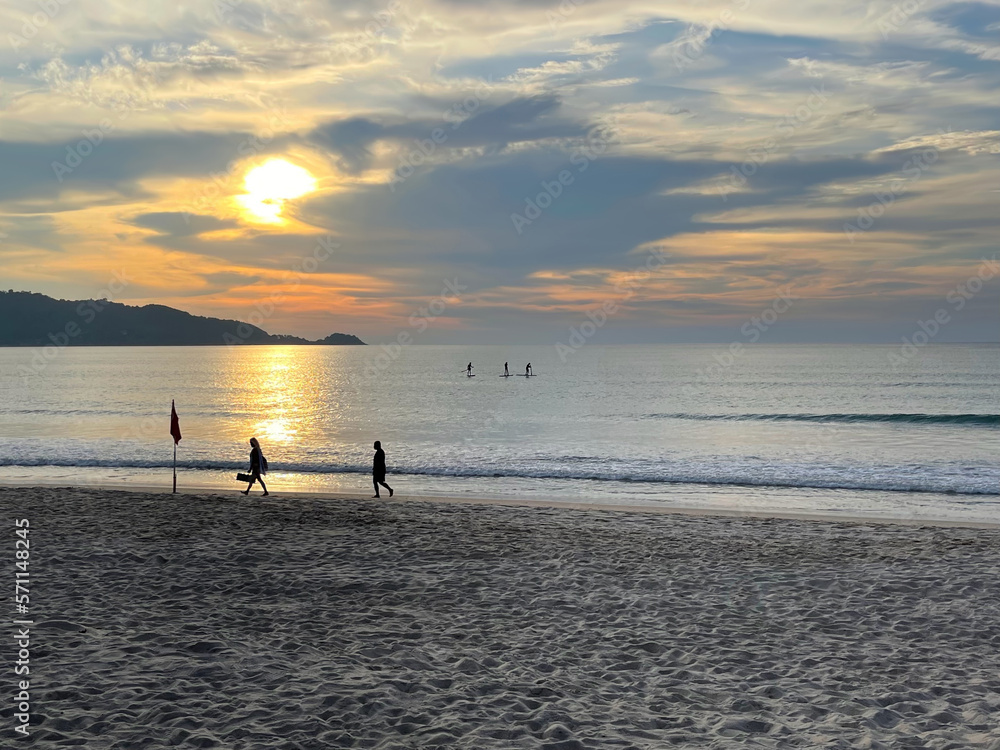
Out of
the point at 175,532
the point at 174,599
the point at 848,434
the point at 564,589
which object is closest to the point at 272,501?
the point at 175,532

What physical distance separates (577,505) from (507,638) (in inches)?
462

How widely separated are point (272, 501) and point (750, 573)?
1298 centimetres

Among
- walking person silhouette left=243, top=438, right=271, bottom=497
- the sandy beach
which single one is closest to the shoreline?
walking person silhouette left=243, top=438, right=271, bottom=497

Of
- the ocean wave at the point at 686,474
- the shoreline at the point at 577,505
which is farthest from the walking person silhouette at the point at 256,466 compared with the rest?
the ocean wave at the point at 686,474

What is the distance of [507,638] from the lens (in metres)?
9.09

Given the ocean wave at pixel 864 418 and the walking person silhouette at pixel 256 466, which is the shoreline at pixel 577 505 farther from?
the ocean wave at pixel 864 418

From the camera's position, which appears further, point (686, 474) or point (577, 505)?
point (686, 474)

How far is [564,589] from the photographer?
11320 millimetres

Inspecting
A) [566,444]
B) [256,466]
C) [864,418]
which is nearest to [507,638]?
[256,466]

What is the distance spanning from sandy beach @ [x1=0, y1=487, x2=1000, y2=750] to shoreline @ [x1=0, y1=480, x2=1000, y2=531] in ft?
7.04

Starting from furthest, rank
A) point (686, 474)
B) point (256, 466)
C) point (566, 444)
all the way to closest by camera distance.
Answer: point (566, 444), point (686, 474), point (256, 466)

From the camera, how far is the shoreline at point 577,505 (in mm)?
17922

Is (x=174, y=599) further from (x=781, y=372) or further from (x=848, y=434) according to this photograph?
(x=781, y=372)

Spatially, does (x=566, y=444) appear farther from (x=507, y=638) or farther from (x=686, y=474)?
(x=507, y=638)
